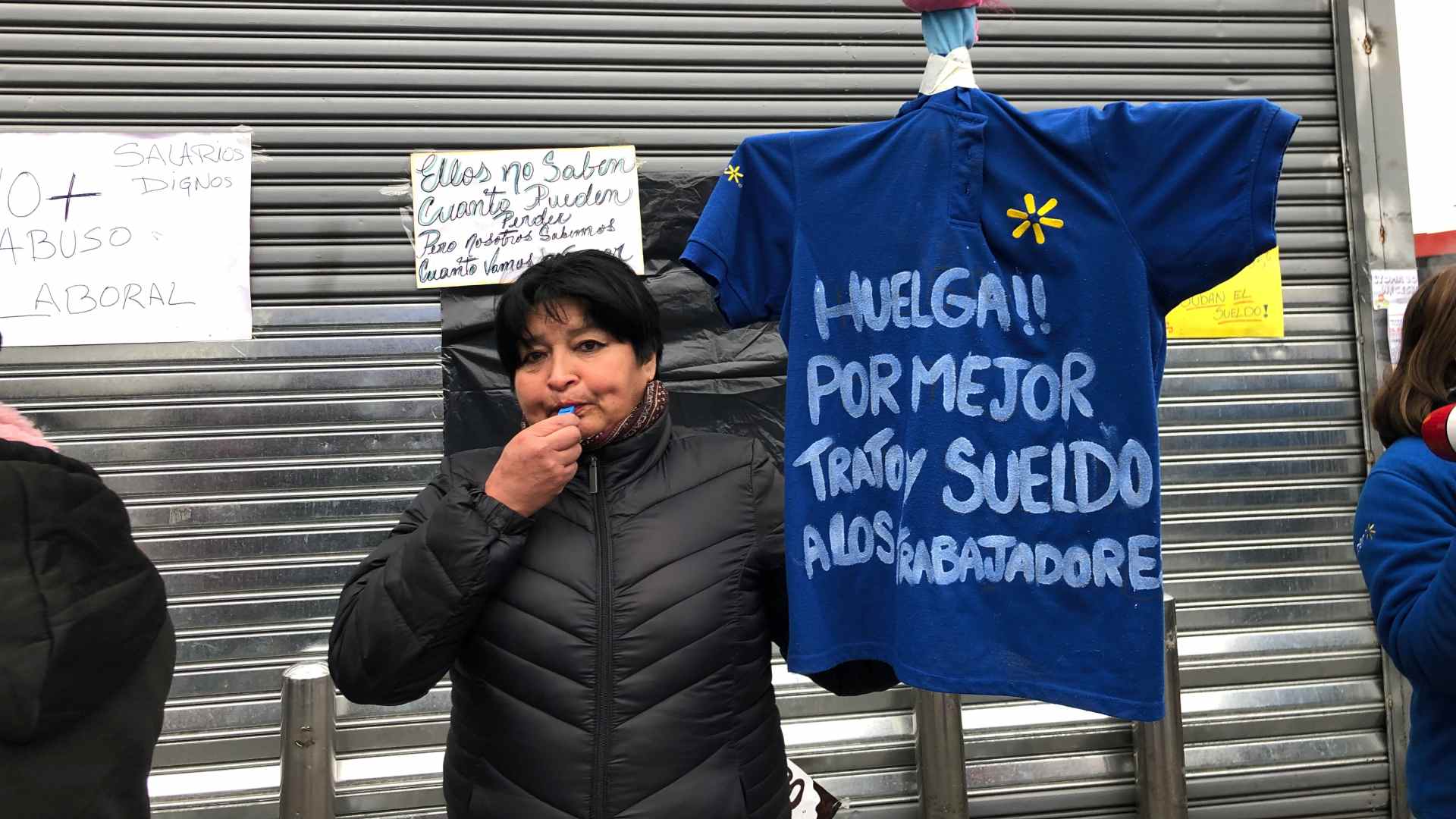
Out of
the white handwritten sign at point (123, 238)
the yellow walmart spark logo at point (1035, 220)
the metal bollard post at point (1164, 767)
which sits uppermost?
the white handwritten sign at point (123, 238)

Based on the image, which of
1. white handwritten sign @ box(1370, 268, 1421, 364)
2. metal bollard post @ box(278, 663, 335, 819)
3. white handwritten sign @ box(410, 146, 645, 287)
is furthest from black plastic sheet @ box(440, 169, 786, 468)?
white handwritten sign @ box(1370, 268, 1421, 364)

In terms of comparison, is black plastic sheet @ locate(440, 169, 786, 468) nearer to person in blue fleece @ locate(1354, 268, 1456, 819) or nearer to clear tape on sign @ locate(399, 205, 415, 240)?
clear tape on sign @ locate(399, 205, 415, 240)

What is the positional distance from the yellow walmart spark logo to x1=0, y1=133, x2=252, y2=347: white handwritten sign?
8.74 ft

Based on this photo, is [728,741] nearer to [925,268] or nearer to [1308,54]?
[925,268]

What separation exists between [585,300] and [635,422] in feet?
0.80

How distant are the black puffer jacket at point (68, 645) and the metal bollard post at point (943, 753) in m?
2.50

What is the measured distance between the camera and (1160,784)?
3.44 metres

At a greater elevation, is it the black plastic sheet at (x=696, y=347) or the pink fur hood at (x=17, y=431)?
the black plastic sheet at (x=696, y=347)

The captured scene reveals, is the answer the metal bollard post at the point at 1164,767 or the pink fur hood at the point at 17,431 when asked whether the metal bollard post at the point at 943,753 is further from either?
the pink fur hood at the point at 17,431

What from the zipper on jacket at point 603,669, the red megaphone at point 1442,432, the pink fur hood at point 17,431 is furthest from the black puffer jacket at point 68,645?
the red megaphone at point 1442,432

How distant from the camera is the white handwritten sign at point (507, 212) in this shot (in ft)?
10.9

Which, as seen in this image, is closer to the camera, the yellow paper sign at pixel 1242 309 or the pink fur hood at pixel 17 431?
the pink fur hood at pixel 17 431

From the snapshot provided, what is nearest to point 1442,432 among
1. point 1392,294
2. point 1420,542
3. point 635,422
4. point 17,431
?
point 1420,542

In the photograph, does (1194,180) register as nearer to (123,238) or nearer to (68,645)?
(68,645)
